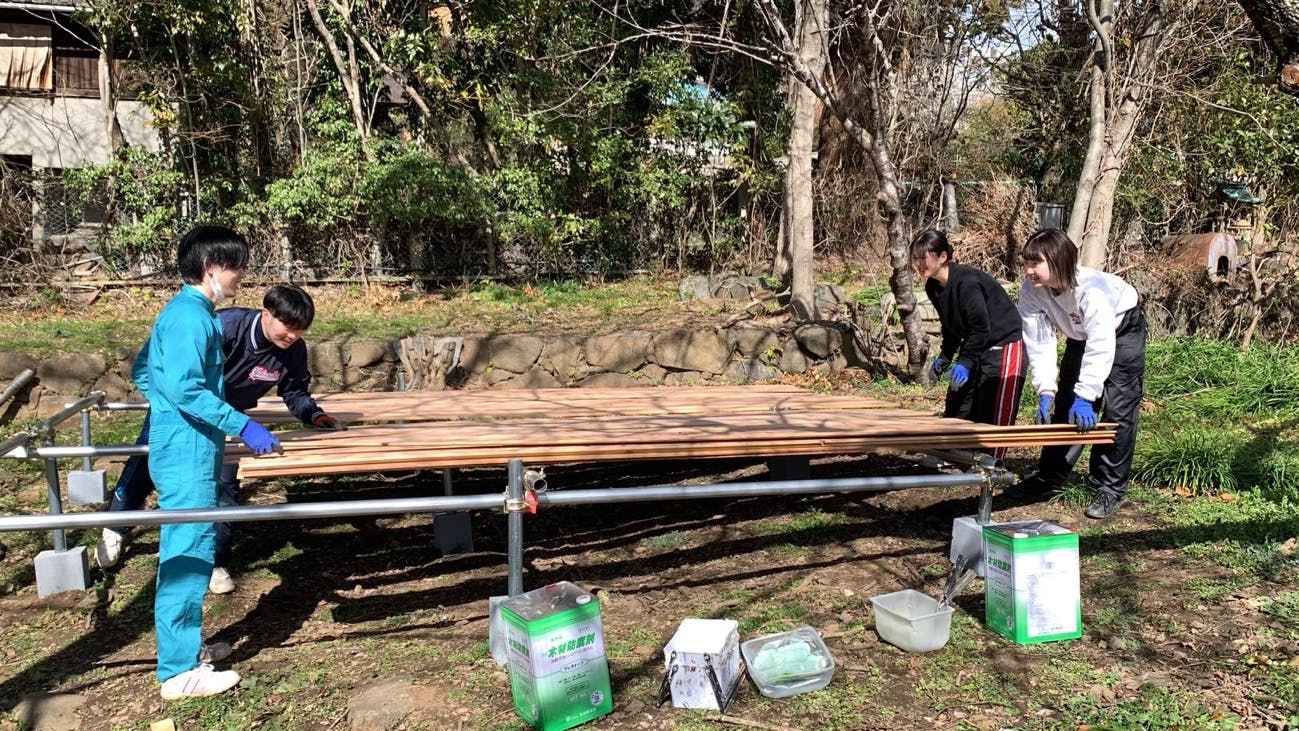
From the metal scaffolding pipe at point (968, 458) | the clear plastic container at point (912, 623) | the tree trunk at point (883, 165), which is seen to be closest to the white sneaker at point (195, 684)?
the clear plastic container at point (912, 623)

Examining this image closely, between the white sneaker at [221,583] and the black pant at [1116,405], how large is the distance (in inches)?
158

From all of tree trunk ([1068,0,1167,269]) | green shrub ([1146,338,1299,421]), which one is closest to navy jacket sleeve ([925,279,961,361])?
green shrub ([1146,338,1299,421])

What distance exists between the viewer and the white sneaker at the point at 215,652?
2.87 meters

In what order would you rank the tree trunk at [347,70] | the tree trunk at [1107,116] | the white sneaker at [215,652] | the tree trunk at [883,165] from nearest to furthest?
the white sneaker at [215,652] < the tree trunk at [883,165] < the tree trunk at [1107,116] < the tree trunk at [347,70]

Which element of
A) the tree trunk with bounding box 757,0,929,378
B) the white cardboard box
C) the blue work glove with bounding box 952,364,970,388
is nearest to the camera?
the white cardboard box

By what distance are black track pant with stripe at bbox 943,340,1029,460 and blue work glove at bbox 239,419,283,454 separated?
3.45 metres

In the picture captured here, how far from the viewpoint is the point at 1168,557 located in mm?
3730

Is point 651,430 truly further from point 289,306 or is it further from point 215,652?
point 215,652

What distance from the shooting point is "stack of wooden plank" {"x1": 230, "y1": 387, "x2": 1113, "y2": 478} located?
293 centimetres

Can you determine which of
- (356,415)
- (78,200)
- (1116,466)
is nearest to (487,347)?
(356,415)

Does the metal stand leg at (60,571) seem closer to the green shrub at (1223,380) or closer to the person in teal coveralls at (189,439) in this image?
the person in teal coveralls at (189,439)

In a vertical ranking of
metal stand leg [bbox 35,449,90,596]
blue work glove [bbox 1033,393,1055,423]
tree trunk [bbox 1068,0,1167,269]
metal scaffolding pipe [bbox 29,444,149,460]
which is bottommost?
metal stand leg [bbox 35,449,90,596]

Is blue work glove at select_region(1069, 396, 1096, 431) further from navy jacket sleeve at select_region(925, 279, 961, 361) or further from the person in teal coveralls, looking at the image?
the person in teal coveralls

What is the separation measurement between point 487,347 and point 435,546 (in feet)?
14.5
